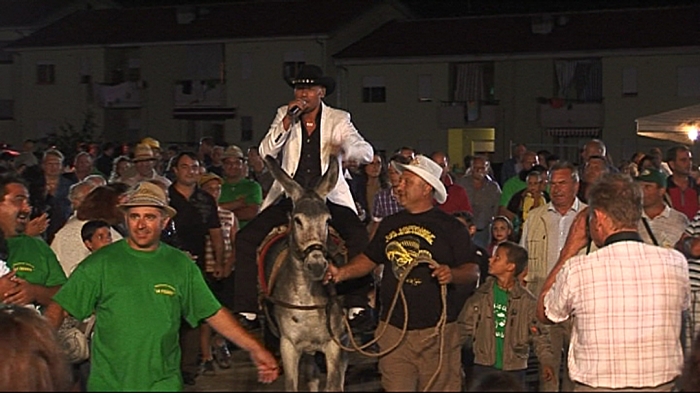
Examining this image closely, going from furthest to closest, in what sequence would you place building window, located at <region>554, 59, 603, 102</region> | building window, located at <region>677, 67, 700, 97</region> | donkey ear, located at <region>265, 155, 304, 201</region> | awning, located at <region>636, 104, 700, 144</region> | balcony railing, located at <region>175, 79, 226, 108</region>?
balcony railing, located at <region>175, 79, 226, 108</region> → building window, located at <region>554, 59, 603, 102</region> → building window, located at <region>677, 67, 700, 97</region> → awning, located at <region>636, 104, 700, 144</region> → donkey ear, located at <region>265, 155, 304, 201</region>

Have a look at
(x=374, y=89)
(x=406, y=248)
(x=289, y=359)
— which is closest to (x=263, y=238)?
(x=289, y=359)

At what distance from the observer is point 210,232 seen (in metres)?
12.4

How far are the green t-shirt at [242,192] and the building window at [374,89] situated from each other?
118 ft

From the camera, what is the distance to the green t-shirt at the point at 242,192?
14547 millimetres

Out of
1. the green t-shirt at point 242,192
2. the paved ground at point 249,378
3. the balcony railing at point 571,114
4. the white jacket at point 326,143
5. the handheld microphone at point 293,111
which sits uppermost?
the balcony railing at point 571,114

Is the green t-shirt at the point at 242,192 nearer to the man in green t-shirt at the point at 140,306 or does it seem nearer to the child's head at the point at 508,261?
the child's head at the point at 508,261

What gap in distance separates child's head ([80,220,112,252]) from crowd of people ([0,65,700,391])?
0.02 meters

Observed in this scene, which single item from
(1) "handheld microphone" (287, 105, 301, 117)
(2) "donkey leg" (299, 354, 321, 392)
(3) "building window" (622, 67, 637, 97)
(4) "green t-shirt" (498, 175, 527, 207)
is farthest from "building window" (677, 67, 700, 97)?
(1) "handheld microphone" (287, 105, 301, 117)

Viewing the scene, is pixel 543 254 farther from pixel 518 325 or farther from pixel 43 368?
pixel 43 368

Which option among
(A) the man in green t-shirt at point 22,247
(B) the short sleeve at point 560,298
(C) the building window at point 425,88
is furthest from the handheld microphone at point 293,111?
(C) the building window at point 425,88

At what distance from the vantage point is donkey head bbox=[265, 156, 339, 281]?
8617 mm

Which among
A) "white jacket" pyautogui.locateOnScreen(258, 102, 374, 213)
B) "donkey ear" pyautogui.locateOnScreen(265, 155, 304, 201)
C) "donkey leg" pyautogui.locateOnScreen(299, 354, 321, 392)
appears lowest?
"donkey leg" pyautogui.locateOnScreen(299, 354, 321, 392)

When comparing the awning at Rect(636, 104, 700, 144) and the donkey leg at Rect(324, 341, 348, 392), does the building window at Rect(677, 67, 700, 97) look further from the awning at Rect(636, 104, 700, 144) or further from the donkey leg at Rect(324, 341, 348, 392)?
the donkey leg at Rect(324, 341, 348, 392)

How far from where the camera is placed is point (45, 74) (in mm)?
58719
